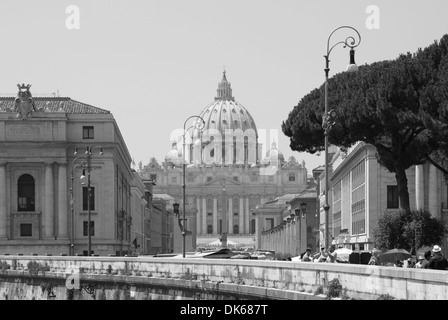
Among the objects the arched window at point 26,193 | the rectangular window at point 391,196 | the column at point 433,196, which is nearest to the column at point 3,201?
the arched window at point 26,193

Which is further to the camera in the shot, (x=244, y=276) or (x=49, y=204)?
(x=49, y=204)

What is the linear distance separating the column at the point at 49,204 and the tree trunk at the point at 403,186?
47.6m

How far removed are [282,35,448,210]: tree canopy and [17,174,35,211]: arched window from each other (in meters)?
42.6

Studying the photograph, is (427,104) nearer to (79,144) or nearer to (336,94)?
(336,94)

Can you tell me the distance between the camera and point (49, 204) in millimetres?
105625

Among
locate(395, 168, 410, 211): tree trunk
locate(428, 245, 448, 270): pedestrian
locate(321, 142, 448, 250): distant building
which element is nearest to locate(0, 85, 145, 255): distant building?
locate(321, 142, 448, 250): distant building

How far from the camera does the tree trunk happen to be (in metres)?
62.1

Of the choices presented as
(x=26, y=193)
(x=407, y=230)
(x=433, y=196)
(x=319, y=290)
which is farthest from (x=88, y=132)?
(x=319, y=290)

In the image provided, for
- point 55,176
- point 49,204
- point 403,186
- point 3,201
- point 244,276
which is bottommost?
point 244,276

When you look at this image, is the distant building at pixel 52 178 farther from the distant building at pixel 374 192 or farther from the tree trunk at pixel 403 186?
the tree trunk at pixel 403 186

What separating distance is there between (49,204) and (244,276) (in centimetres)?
6720

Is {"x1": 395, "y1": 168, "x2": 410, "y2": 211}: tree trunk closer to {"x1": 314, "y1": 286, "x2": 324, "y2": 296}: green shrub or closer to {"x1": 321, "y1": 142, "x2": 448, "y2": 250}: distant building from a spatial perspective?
{"x1": 321, "y1": 142, "x2": 448, "y2": 250}: distant building

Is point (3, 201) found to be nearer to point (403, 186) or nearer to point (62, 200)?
point (62, 200)
